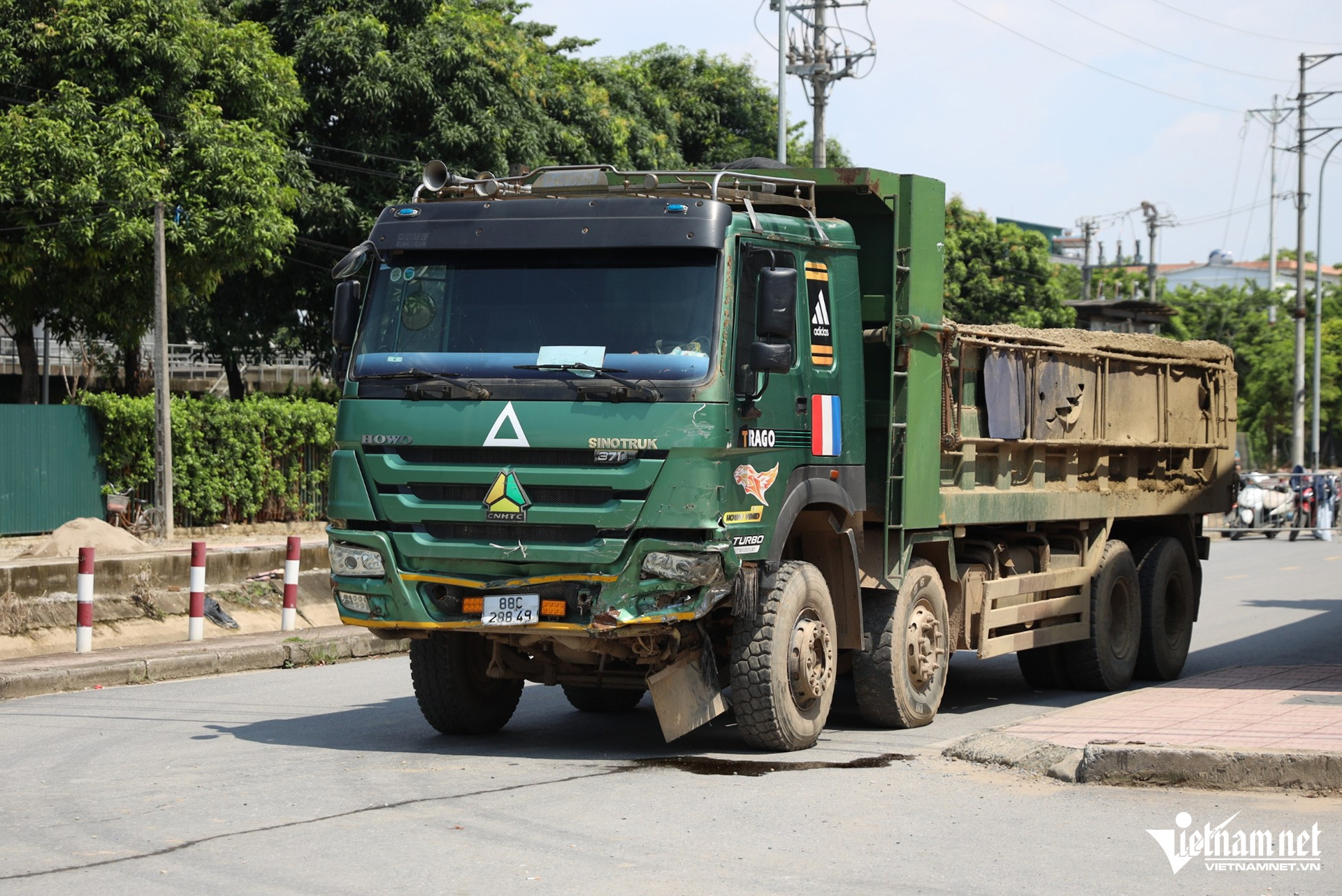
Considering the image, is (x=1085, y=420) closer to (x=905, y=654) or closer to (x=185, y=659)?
(x=905, y=654)

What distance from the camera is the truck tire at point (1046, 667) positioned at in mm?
12281

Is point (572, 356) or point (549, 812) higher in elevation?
point (572, 356)

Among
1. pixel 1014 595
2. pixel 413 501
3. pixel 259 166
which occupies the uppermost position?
pixel 259 166

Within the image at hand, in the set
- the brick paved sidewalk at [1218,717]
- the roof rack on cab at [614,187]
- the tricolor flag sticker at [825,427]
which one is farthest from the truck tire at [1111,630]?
the roof rack on cab at [614,187]

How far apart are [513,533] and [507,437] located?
50 cm

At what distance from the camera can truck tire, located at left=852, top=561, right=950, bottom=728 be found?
9.31 meters

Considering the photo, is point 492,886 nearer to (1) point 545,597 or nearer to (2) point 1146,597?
(1) point 545,597

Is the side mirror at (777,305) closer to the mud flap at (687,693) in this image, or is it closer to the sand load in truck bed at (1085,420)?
the mud flap at (687,693)

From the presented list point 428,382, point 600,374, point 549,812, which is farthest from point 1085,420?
point 549,812

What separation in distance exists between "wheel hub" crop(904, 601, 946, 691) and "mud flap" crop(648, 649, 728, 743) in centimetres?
172

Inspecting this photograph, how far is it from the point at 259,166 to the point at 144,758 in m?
17.4

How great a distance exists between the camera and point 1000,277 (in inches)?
1980

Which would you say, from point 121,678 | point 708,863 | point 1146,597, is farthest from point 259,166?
point 708,863

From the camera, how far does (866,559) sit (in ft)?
30.3
